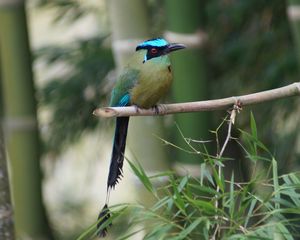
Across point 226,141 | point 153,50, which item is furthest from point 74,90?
point 226,141

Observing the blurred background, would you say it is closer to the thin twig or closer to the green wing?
the green wing

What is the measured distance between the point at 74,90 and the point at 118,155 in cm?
173

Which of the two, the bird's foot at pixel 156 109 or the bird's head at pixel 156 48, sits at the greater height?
the bird's head at pixel 156 48

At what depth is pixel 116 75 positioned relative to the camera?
3.42m

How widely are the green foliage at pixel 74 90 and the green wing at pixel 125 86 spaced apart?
4.82 ft

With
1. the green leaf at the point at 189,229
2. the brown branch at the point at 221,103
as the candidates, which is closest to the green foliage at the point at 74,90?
the brown branch at the point at 221,103

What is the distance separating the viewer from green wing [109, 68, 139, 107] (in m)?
1.96

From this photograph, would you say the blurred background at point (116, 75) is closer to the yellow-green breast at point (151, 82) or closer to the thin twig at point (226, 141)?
the yellow-green breast at point (151, 82)

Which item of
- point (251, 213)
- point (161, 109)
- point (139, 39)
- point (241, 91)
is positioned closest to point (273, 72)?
point (241, 91)

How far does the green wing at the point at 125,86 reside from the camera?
1.96 meters

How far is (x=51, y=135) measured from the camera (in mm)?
3658

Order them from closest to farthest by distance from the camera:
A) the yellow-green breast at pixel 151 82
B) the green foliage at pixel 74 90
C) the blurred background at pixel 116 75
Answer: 1. the yellow-green breast at pixel 151 82
2. the blurred background at pixel 116 75
3. the green foliage at pixel 74 90

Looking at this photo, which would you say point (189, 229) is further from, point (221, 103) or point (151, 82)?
point (151, 82)

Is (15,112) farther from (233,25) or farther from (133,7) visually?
(233,25)
